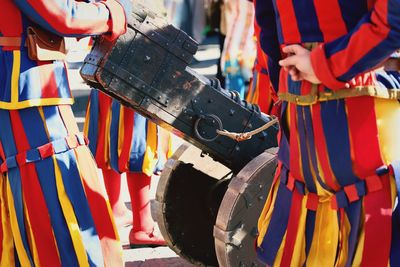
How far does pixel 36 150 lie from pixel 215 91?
0.76 meters

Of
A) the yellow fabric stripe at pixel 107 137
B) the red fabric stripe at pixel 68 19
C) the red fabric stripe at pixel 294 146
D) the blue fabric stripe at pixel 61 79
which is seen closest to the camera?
the red fabric stripe at pixel 294 146

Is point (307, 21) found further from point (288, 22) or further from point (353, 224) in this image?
point (353, 224)

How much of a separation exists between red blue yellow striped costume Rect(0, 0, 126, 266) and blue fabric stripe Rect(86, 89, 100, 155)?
51.5 inches

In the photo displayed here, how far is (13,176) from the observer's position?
9.25ft

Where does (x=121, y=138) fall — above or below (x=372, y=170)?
below

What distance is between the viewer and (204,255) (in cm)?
342

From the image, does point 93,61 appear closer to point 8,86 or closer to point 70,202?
point 8,86

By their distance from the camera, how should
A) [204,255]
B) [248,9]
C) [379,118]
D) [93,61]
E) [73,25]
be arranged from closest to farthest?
[379,118], [73,25], [93,61], [204,255], [248,9]

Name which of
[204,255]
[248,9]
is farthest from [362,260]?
[248,9]

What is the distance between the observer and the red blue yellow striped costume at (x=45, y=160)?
2.72 metres

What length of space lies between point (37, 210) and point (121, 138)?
132cm

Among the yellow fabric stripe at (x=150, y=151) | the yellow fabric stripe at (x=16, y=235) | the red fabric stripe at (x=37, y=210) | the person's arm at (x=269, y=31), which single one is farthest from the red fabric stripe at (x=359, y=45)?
the yellow fabric stripe at (x=150, y=151)

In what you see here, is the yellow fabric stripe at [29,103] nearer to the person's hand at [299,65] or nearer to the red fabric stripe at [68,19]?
the red fabric stripe at [68,19]

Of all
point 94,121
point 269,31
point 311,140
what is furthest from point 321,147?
point 94,121
